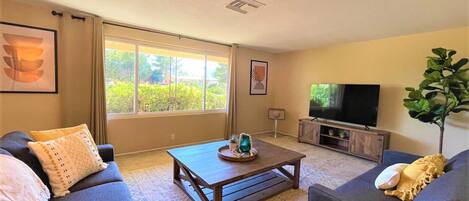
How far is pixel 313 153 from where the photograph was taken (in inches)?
153

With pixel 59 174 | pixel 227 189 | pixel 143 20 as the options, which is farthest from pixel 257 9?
pixel 59 174

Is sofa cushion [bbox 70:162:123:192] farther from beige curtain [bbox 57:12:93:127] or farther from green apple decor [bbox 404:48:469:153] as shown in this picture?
green apple decor [bbox 404:48:469:153]

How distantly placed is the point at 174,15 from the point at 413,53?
3834 millimetres

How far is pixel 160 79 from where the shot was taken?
3.88 metres

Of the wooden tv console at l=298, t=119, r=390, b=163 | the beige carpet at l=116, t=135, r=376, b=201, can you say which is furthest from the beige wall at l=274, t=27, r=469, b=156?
the beige carpet at l=116, t=135, r=376, b=201

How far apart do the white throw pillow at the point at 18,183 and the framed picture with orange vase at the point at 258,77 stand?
14.1 ft

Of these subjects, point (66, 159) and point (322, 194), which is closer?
point (322, 194)

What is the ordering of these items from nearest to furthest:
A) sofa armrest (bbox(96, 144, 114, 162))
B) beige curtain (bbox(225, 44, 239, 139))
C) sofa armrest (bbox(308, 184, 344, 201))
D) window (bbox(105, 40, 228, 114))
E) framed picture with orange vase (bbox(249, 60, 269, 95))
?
sofa armrest (bbox(308, 184, 344, 201)) < sofa armrest (bbox(96, 144, 114, 162)) < window (bbox(105, 40, 228, 114)) < beige curtain (bbox(225, 44, 239, 139)) < framed picture with orange vase (bbox(249, 60, 269, 95))

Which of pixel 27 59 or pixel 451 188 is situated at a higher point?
pixel 27 59

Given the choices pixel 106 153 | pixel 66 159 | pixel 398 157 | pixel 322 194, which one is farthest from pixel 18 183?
pixel 398 157

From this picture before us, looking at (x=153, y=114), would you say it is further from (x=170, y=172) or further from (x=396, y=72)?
(x=396, y=72)

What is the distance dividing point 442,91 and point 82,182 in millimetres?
4409

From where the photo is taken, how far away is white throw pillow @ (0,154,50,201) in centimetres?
107

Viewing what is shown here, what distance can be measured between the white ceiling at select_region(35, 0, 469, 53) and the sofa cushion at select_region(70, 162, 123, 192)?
188 centimetres
